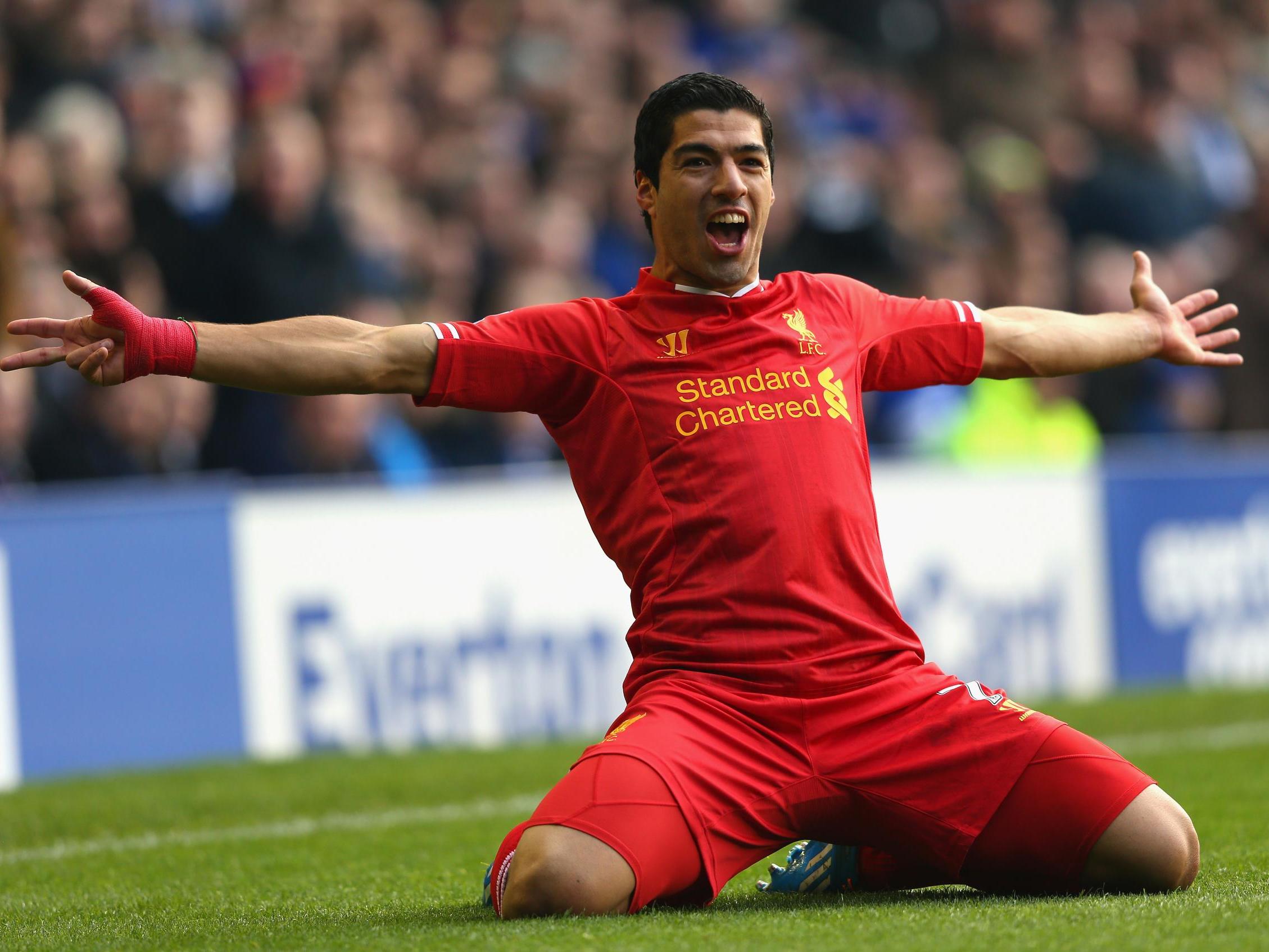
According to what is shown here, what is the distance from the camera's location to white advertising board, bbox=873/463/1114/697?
34.2 ft

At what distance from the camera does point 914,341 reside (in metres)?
4.85

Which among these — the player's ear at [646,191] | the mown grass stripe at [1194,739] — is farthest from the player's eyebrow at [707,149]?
the mown grass stripe at [1194,739]

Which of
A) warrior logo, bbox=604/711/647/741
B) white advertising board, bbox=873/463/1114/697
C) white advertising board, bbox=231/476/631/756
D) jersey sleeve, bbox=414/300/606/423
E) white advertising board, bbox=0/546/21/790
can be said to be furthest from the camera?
white advertising board, bbox=873/463/1114/697

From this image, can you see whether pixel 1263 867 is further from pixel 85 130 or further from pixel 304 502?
pixel 85 130

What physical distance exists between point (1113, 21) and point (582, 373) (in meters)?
12.8

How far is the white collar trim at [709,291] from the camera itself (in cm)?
466

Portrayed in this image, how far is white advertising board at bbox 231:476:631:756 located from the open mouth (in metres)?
4.66

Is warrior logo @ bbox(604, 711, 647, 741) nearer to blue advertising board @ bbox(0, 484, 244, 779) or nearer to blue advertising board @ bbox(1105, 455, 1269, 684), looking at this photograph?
blue advertising board @ bbox(0, 484, 244, 779)

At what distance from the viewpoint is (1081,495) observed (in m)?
11.1

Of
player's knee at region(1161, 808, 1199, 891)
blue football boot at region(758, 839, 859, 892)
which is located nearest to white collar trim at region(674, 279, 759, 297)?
blue football boot at region(758, 839, 859, 892)

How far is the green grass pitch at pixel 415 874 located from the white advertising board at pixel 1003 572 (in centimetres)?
141

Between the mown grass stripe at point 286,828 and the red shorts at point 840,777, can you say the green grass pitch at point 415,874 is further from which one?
the red shorts at point 840,777

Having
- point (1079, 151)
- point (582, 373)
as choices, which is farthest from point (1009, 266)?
point (582, 373)

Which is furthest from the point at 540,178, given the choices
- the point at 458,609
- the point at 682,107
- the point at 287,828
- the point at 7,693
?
the point at 682,107
